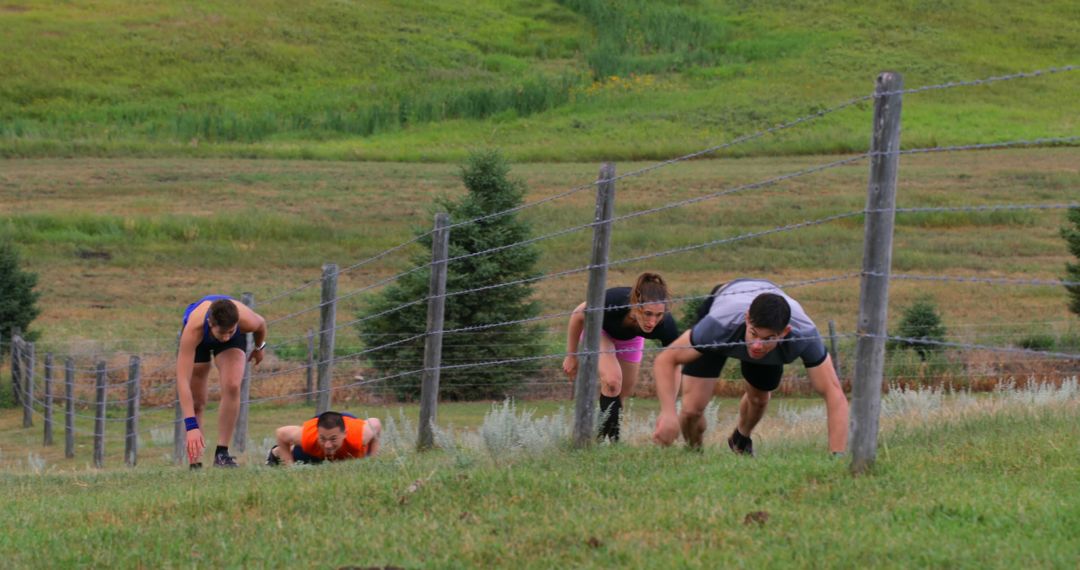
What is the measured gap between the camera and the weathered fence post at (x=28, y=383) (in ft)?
66.5

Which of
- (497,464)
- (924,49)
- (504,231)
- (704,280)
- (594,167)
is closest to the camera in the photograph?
(497,464)

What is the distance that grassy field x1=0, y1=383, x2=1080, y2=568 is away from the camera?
551cm

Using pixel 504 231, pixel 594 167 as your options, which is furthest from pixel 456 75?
pixel 504 231

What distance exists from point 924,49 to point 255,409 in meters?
63.7

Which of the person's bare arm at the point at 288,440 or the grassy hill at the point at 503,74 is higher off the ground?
the grassy hill at the point at 503,74

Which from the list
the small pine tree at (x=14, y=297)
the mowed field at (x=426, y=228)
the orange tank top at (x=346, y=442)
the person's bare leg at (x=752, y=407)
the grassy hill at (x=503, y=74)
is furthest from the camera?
the grassy hill at (x=503, y=74)

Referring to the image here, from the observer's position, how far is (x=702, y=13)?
91062mm

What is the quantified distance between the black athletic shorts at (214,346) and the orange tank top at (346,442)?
1.08 meters

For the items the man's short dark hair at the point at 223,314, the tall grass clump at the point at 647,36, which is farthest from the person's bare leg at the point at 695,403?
the tall grass clump at the point at 647,36

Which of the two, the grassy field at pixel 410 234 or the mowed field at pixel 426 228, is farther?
the mowed field at pixel 426 228

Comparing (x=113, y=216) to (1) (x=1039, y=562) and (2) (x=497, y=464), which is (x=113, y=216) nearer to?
(2) (x=497, y=464)

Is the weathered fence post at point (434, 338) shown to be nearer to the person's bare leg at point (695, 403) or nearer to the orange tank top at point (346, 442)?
the orange tank top at point (346, 442)

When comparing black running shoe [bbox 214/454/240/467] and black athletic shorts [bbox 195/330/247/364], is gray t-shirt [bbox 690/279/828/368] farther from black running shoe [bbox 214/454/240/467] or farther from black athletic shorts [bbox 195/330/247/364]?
black athletic shorts [bbox 195/330/247/364]

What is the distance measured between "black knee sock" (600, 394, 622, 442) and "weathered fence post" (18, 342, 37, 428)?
39.0 ft
